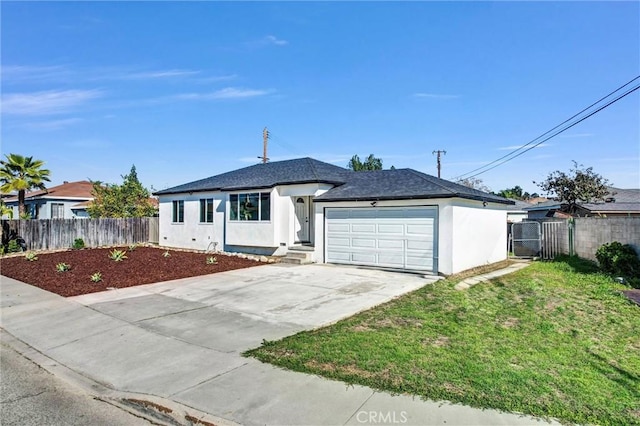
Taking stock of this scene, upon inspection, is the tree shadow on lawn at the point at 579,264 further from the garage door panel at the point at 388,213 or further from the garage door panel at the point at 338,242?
the garage door panel at the point at 338,242

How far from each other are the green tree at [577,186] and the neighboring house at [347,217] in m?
11.1

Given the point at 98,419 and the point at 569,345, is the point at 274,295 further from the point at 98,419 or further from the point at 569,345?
the point at 569,345

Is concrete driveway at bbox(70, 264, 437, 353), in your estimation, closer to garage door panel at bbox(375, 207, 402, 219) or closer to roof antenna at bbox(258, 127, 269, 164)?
garage door panel at bbox(375, 207, 402, 219)

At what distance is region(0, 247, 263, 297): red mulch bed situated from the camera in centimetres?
1126

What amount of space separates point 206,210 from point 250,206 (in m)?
3.84

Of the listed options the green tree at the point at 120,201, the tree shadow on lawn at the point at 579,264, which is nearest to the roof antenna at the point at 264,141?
the green tree at the point at 120,201

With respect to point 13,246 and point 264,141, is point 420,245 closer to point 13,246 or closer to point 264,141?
point 13,246

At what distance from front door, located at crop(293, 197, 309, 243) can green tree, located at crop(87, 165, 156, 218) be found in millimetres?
17344

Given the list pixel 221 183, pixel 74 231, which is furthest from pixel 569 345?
pixel 74 231

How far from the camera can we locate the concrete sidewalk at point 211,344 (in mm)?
3650

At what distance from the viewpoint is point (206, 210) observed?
1969 centimetres

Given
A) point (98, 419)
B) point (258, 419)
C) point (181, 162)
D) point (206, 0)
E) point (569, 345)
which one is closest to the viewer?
point (258, 419)

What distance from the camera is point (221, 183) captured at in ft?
64.2

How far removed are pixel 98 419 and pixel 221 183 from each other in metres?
16.5
